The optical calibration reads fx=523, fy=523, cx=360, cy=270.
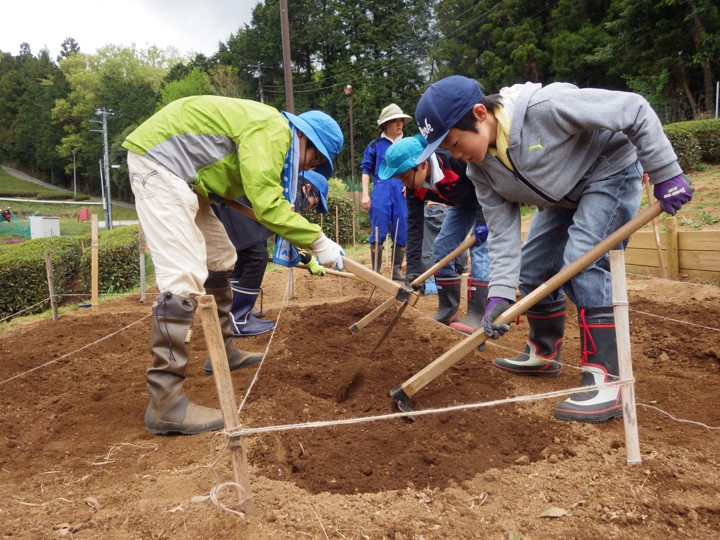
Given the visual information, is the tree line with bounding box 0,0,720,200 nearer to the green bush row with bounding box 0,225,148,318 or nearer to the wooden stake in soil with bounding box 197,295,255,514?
the green bush row with bounding box 0,225,148,318

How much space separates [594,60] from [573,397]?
18972 millimetres

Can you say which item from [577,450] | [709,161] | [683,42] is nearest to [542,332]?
[577,450]

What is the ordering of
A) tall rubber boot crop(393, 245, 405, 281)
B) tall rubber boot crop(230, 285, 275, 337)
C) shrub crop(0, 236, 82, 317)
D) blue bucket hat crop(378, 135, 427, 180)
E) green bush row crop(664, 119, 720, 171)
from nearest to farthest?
blue bucket hat crop(378, 135, 427, 180) < tall rubber boot crop(230, 285, 275, 337) < tall rubber boot crop(393, 245, 405, 281) < shrub crop(0, 236, 82, 317) < green bush row crop(664, 119, 720, 171)

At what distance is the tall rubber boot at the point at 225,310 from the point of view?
333cm

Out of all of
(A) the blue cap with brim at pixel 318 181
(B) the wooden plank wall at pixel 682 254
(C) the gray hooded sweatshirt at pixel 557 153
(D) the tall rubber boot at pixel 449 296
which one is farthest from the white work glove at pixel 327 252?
(B) the wooden plank wall at pixel 682 254

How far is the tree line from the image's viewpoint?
53.5 feet

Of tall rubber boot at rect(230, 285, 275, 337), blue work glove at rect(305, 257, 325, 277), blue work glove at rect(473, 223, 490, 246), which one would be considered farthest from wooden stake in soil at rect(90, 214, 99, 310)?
blue work glove at rect(473, 223, 490, 246)

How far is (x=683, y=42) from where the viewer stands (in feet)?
52.1

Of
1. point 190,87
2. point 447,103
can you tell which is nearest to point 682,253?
point 447,103

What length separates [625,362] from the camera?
195cm

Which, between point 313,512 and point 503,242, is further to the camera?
point 503,242

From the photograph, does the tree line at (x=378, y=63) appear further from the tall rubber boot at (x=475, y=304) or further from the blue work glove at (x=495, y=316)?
the blue work glove at (x=495, y=316)

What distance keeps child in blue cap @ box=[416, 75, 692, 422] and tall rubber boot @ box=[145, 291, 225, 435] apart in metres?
1.37

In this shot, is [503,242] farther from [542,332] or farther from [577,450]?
[577,450]
